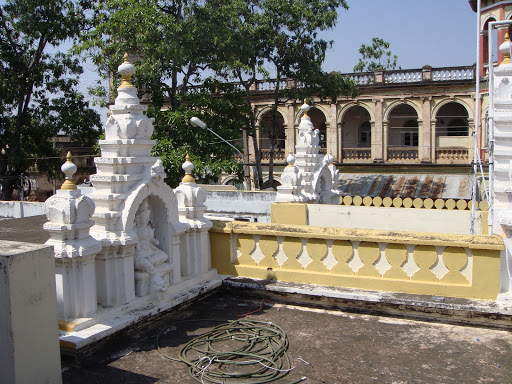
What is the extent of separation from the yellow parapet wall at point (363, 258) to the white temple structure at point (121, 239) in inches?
26.1

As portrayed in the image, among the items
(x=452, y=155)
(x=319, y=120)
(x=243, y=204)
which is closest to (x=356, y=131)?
(x=319, y=120)

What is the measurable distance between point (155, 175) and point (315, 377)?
265 centimetres

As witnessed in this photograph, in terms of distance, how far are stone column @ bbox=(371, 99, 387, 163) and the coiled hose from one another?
2408cm

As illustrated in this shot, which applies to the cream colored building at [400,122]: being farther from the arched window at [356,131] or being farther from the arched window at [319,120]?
the arched window at [319,120]

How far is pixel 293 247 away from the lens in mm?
6500

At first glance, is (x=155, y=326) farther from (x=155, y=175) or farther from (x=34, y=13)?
(x=34, y=13)

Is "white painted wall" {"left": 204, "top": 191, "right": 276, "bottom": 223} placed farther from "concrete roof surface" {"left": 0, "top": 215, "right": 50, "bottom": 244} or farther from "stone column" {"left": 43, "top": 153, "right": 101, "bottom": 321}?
"stone column" {"left": 43, "top": 153, "right": 101, "bottom": 321}

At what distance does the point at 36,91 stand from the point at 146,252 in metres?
18.6

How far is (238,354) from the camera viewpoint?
4.71m

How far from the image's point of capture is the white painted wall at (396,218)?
947cm

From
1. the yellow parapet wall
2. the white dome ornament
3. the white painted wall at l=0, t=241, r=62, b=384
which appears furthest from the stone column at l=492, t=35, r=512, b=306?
the white painted wall at l=0, t=241, r=62, b=384

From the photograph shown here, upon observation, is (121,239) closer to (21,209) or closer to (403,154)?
(21,209)

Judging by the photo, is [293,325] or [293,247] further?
[293,247]

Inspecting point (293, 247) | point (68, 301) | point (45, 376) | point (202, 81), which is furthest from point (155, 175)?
point (202, 81)
